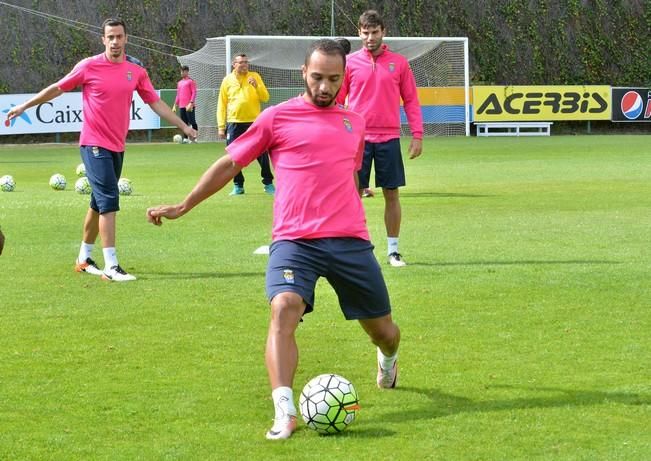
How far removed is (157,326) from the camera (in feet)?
29.4

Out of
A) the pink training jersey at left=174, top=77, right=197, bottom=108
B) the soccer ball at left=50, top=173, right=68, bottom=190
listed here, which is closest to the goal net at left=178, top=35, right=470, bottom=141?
the pink training jersey at left=174, top=77, right=197, bottom=108

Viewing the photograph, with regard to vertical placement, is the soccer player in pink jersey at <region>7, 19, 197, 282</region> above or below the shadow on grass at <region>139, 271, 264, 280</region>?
above

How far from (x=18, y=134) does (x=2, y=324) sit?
31878 mm

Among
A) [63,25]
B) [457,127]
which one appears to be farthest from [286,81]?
[63,25]

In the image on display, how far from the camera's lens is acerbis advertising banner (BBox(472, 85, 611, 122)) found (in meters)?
42.2

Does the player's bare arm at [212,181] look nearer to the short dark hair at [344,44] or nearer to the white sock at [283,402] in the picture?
the short dark hair at [344,44]

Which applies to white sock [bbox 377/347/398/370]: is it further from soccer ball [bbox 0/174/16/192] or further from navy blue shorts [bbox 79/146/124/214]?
soccer ball [bbox 0/174/16/192]

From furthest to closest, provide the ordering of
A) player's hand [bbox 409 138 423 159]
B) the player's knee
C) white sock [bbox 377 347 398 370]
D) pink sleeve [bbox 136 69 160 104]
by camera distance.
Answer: player's hand [bbox 409 138 423 159], pink sleeve [bbox 136 69 160 104], white sock [bbox 377 347 398 370], the player's knee

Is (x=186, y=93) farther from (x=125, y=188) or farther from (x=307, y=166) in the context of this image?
(x=307, y=166)

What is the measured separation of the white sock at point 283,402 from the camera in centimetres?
589

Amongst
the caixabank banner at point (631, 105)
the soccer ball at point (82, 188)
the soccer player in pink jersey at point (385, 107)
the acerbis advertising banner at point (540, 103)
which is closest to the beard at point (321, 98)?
the soccer player in pink jersey at point (385, 107)

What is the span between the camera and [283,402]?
5.89m

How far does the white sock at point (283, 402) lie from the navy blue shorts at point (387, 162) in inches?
238

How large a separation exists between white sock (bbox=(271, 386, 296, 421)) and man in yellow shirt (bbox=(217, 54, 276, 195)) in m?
14.3
